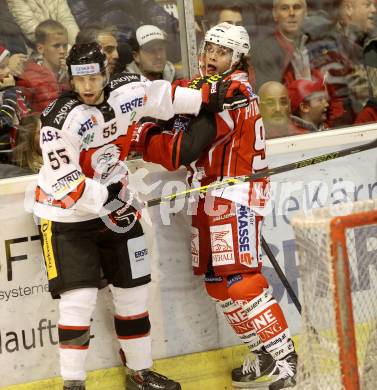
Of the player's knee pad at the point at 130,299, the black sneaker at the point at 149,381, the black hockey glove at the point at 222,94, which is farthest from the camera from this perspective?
the black sneaker at the point at 149,381

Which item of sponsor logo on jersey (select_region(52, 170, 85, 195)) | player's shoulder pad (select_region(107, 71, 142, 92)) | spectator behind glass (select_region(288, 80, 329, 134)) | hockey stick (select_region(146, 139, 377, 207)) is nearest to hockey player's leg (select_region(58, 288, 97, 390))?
sponsor logo on jersey (select_region(52, 170, 85, 195))

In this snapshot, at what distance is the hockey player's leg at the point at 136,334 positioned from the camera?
3.59 meters

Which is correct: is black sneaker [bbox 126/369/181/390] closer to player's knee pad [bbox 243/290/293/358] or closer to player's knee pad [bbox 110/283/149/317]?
player's knee pad [bbox 110/283/149/317]

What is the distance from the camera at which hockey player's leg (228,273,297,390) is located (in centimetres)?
358

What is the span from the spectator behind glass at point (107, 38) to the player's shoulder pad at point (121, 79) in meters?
0.31

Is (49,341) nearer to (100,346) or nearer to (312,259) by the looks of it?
(100,346)

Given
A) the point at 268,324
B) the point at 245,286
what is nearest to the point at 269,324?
the point at 268,324

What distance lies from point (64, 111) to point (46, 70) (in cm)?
50

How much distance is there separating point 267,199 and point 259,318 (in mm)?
458

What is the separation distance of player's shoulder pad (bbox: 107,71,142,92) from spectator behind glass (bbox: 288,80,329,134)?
0.93 meters

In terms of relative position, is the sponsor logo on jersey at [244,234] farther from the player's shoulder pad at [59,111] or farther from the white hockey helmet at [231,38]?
the player's shoulder pad at [59,111]

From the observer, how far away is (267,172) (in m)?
3.65

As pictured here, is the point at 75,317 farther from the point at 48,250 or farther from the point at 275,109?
the point at 275,109

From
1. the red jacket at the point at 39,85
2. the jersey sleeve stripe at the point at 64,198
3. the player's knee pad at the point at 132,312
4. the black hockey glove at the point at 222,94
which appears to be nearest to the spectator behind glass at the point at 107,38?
the red jacket at the point at 39,85
